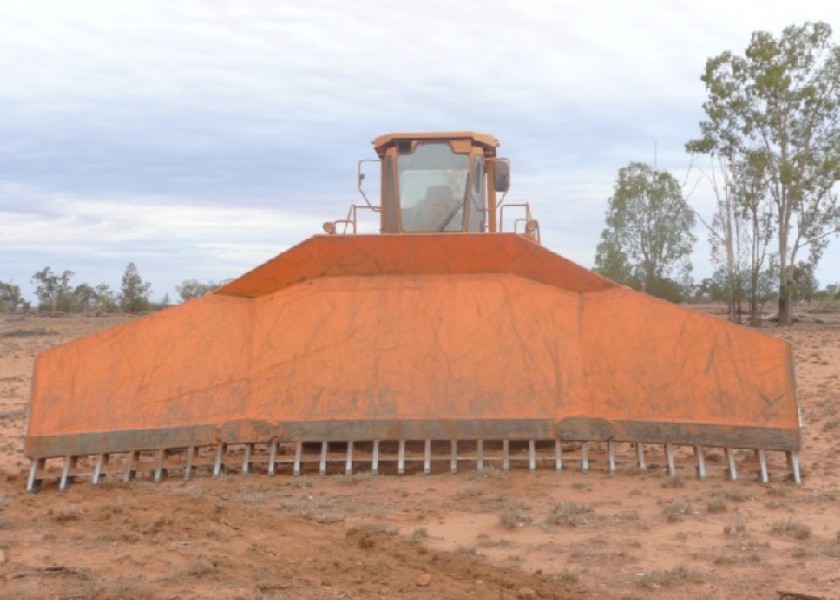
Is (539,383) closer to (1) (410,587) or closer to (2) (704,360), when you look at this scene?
(2) (704,360)

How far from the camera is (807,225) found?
109 ft

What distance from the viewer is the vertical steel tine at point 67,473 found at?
7523 millimetres

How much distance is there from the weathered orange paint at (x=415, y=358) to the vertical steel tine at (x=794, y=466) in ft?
0.66

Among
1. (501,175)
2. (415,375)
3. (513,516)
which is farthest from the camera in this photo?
(501,175)

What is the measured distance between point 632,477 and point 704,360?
107 centimetres

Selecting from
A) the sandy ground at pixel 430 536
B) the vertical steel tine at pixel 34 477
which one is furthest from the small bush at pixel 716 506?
the vertical steel tine at pixel 34 477

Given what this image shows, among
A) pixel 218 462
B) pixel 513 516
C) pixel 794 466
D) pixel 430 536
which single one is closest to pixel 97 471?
pixel 218 462

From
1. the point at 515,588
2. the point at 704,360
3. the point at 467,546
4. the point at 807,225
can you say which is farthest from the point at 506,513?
the point at 807,225

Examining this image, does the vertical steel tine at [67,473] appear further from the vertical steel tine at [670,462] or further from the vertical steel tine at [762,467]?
the vertical steel tine at [762,467]

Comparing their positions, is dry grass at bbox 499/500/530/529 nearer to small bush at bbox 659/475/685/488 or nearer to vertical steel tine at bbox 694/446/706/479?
small bush at bbox 659/475/685/488

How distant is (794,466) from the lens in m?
7.46

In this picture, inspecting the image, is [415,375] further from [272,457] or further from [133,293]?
[133,293]

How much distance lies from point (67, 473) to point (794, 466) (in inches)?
216

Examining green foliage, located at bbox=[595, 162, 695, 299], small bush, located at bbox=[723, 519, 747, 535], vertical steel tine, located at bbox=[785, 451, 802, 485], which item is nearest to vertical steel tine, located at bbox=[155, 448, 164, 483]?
small bush, located at bbox=[723, 519, 747, 535]
